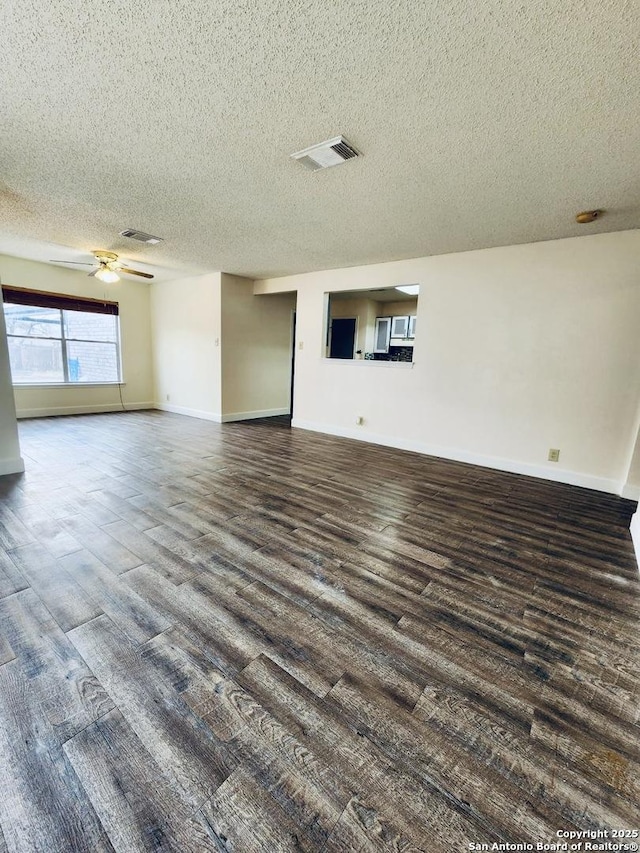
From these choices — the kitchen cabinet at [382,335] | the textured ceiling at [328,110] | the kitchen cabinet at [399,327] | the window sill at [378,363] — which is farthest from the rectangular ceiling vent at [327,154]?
the kitchen cabinet at [382,335]

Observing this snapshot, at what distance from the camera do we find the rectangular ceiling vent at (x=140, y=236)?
160 inches

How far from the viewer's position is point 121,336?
6.95m

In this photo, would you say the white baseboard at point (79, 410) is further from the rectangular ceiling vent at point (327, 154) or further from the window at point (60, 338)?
the rectangular ceiling vent at point (327, 154)

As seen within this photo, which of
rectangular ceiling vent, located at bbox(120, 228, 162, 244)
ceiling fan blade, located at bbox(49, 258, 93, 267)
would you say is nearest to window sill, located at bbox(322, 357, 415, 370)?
rectangular ceiling vent, located at bbox(120, 228, 162, 244)

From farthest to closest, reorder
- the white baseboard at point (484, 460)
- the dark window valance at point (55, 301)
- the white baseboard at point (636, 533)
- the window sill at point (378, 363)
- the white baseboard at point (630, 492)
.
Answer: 1. the dark window valance at point (55, 301)
2. the window sill at point (378, 363)
3. the white baseboard at point (484, 460)
4. the white baseboard at point (630, 492)
5. the white baseboard at point (636, 533)

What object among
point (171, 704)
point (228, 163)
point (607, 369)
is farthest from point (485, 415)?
point (171, 704)

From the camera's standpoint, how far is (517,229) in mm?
3434

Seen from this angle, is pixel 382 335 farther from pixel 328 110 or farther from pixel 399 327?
pixel 328 110

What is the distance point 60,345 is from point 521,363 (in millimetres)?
7257

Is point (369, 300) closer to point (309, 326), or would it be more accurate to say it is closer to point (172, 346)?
point (309, 326)

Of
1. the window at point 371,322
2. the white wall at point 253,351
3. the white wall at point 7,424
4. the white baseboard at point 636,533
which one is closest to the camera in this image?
the white baseboard at point 636,533

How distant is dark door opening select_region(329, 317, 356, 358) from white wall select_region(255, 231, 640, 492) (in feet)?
8.17

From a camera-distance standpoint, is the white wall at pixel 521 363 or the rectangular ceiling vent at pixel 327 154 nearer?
the rectangular ceiling vent at pixel 327 154

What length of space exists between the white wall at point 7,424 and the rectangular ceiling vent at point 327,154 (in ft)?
10.1
